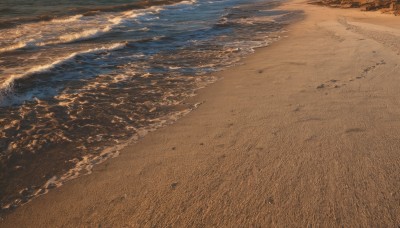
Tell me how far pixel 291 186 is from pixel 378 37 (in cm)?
761

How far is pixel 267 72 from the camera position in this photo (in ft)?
24.0

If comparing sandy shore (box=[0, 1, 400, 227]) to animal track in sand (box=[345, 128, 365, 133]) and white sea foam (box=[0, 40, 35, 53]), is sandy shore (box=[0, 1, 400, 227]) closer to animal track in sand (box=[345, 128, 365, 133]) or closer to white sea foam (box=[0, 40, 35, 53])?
animal track in sand (box=[345, 128, 365, 133])

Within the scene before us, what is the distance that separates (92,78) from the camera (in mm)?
7355

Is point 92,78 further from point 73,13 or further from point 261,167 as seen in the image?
point 73,13

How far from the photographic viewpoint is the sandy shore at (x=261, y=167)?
10.3 ft

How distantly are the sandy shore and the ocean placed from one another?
0.41 meters

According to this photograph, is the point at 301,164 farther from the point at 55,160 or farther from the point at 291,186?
the point at 55,160

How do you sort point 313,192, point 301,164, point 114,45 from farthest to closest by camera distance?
point 114,45
point 301,164
point 313,192

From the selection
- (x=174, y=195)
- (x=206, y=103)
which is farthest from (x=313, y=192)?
(x=206, y=103)

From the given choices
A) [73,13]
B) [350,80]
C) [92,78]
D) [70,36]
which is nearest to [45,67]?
[92,78]

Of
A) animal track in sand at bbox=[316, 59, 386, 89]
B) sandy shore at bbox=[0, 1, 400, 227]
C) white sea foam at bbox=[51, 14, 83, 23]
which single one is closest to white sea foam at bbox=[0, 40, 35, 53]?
white sea foam at bbox=[51, 14, 83, 23]

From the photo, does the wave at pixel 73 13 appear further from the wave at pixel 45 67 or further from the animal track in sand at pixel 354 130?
the animal track in sand at pixel 354 130

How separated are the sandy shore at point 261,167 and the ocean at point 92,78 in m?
0.41

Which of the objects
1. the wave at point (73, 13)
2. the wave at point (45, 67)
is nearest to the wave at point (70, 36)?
the wave at point (73, 13)
